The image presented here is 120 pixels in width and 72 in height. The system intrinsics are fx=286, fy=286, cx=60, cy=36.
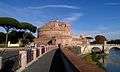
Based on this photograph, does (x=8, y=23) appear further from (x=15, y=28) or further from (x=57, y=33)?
(x=57, y=33)

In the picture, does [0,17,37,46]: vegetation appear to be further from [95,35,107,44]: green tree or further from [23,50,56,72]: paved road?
[23,50,56,72]: paved road

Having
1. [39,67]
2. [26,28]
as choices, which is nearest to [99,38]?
[26,28]

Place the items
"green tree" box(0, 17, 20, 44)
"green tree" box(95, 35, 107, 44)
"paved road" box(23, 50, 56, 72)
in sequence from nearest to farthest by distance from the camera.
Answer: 1. "paved road" box(23, 50, 56, 72)
2. "green tree" box(0, 17, 20, 44)
3. "green tree" box(95, 35, 107, 44)

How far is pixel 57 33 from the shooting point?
125 meters

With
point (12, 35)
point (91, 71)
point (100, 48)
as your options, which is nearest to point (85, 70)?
point (91, 71)

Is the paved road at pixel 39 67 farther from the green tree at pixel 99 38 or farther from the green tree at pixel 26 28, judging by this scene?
the green tree at pixel 99 38

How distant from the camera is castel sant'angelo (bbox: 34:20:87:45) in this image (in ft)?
388

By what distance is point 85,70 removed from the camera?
664 cm

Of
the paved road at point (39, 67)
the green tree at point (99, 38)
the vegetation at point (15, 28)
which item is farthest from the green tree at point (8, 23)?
the paved road at point (39, 67)

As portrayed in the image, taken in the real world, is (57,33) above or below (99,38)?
above

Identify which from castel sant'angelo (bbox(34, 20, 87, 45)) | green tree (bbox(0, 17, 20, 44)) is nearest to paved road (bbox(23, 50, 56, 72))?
green tree (bbox(0, 17, 20, 44))

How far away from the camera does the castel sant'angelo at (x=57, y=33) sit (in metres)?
118

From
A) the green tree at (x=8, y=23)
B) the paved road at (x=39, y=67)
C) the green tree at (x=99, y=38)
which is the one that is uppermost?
the green tree at (x=8, y=23)

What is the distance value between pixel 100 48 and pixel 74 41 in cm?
2108
